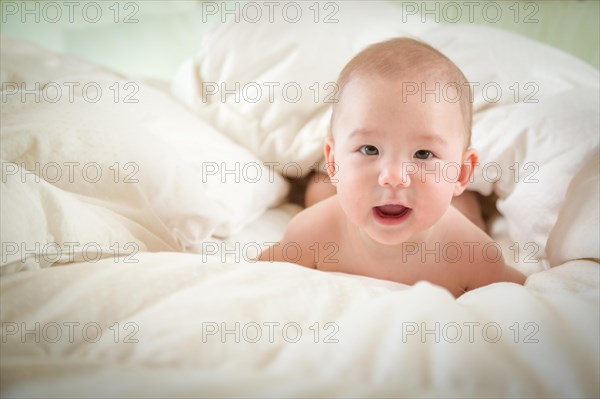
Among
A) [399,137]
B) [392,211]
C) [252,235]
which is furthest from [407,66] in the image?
[252,235]

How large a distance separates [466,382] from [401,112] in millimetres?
412

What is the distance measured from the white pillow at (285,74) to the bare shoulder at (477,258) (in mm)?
412

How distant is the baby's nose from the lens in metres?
0.79

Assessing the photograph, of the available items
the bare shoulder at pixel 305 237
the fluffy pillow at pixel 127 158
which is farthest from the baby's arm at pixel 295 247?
the fluffy pillow at pixel 127 158

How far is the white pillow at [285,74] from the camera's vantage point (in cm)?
131

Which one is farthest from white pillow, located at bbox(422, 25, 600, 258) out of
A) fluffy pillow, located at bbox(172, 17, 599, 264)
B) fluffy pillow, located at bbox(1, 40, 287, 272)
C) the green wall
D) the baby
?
the green wall

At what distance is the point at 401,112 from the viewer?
2.65 feet

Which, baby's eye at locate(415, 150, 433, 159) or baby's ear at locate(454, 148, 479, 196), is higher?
baby's eye at locate(415, 150, 433, 159)

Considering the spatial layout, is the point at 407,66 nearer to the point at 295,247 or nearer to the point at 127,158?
the point at 295,247

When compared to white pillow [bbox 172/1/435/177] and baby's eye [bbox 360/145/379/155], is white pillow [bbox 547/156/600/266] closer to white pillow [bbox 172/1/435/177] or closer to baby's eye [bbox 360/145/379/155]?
baby's eye [bbox 360/145/379/155]

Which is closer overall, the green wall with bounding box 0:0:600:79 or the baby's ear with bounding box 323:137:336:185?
the baby's ear with bounding box 323:137:336:185

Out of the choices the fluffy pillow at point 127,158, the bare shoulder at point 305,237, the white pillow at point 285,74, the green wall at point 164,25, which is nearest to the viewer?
the fluffy pillow at point 127,158

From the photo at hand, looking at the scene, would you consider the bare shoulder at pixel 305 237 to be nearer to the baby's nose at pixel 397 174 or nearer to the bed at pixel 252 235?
the bed at pixel 252 235

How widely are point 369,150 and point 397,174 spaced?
0.07m
